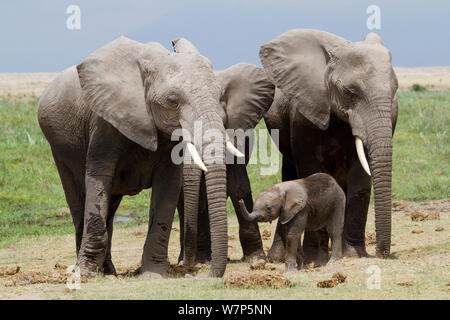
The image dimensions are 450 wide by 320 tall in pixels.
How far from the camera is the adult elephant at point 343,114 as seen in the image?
9984 millimetres

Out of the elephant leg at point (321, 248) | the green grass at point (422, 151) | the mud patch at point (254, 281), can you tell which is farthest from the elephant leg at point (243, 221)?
the green grass at point (422, 151)

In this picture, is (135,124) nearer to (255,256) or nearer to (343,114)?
(343,114)

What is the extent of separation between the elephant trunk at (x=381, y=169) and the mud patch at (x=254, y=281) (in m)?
1.77

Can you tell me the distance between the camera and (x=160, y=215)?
10258 mm

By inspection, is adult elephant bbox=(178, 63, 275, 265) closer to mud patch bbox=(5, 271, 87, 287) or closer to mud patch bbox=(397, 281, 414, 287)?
mud patch bbox=(5, 271, 87, 287)

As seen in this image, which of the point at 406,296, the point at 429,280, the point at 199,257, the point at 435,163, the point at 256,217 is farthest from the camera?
the point at 435,163

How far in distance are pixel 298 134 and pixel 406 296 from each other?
3.91 metres

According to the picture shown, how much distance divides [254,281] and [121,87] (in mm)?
2726

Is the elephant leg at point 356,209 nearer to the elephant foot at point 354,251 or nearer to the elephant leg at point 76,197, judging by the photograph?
the elephant foot at point 354,251

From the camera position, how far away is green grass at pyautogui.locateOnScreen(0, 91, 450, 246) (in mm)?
17766

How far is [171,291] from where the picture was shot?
831 cm

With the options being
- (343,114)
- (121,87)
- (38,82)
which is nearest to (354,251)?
(343,114)

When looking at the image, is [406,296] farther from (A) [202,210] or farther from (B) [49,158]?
(B) [49,158]

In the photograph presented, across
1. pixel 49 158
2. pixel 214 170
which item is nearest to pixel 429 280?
pixel 214 170
